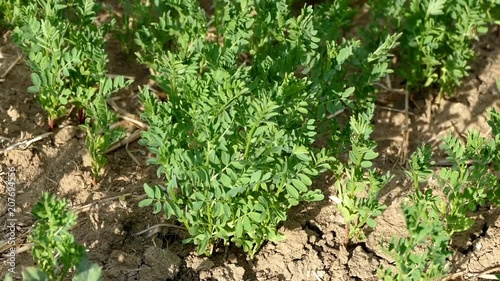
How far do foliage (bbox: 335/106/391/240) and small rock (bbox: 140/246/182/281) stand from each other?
0.90 meters

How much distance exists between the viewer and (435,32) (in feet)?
15.0

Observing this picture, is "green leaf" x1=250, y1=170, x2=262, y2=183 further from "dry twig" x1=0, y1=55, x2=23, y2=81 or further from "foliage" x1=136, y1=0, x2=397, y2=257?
"dry twig" x1=0, y1=55, x2=23, y2=81

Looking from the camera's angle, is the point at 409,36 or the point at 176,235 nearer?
the point at 176,235

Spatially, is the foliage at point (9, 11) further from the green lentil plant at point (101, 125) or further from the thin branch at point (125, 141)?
the thin branch at point (125, 141)

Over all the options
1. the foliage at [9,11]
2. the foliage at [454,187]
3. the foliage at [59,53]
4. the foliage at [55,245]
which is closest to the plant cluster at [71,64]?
the foliage at [59,53]

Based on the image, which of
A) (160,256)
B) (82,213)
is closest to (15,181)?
(82,213)

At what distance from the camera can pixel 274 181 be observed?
3.75 metres

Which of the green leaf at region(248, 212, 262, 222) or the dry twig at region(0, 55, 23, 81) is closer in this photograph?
the green leaf at region(248, 212, 262, 222)

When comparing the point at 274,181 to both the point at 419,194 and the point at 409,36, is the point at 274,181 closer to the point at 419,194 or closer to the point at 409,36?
the point at 419,194

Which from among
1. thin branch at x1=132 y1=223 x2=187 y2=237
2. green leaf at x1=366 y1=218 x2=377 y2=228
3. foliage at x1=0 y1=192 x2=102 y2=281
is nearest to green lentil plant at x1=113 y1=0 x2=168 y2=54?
thin branch at x1=132 y1=223 x2=187 y2=237

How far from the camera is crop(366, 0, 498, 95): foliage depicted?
4590mm

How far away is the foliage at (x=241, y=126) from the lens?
139 inches

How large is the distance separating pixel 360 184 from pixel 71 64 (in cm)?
163

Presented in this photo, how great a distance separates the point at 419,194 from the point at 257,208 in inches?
31.7
